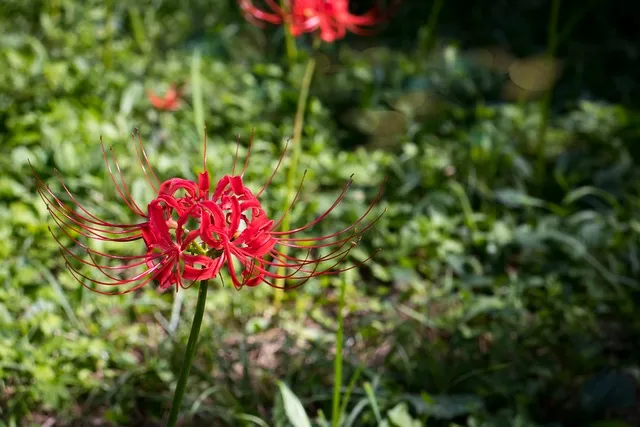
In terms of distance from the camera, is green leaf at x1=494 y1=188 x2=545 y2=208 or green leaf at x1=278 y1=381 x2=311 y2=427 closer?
green leaf at x1=278 y1=381 x2=311 y2=427

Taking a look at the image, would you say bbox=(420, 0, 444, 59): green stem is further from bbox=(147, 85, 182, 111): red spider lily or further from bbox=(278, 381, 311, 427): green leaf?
bbox=(278, 381, 311, 427): green leaf

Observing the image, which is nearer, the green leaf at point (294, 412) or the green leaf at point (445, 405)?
the green leaf at point (294, 412)

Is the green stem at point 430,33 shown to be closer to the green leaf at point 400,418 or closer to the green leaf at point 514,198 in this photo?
the green leaf at point 514,198

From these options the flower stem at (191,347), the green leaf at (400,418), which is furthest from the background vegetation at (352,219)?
the flower stem at (191,347)

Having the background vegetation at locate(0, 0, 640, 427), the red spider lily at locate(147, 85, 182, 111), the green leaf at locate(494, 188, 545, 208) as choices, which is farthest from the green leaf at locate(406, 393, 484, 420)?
the red spider lily at locate(147, 85, 182, 111)

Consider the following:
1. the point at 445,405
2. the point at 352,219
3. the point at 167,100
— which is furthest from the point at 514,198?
the point at 167,100

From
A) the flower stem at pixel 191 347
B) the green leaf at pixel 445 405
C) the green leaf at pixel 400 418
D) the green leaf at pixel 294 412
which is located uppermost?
the green leaf at pixel 445 405

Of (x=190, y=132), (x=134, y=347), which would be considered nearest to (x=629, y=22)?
(x=190, y=132)
